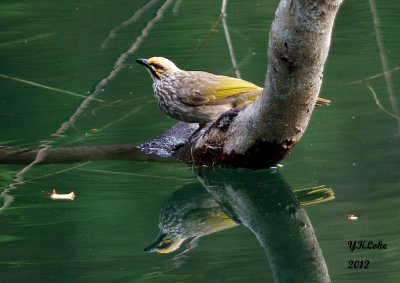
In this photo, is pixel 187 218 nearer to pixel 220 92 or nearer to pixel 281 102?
pixel 281 102

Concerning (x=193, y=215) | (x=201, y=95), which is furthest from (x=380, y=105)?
(x=193, y=215)

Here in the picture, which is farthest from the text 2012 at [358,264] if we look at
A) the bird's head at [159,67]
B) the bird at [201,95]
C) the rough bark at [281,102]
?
the bird's head at [159,67]

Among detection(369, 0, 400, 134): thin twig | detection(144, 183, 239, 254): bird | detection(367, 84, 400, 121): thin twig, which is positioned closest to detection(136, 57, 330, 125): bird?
detection(144, 183, 239, 254): bird

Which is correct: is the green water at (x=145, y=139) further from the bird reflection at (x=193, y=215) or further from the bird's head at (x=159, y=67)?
the bird's head at (x=159, y=67)

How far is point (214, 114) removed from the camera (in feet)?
22.2

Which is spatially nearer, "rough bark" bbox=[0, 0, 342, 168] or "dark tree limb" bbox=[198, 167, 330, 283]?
"dark tree limb" bbox=[198, 167, 330, 283]

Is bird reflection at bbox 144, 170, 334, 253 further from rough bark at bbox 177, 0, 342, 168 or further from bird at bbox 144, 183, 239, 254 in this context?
rough bark at bbox 177, 0, 342, 168

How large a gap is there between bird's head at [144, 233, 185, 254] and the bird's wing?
1.56 m

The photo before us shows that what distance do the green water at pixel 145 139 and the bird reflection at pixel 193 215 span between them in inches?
2.5

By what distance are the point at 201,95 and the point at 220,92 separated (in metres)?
0.13

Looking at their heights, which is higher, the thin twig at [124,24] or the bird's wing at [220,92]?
the bird's wing at [220,92]

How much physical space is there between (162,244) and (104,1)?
747cm

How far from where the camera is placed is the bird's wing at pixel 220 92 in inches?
266

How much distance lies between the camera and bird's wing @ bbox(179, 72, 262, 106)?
6750 mm
